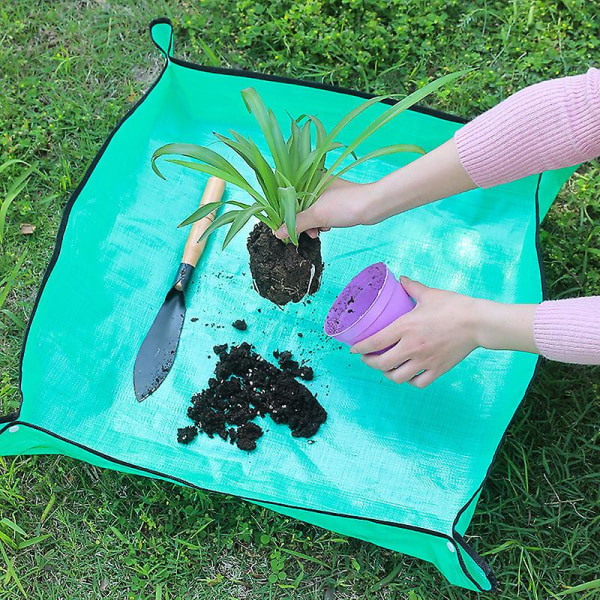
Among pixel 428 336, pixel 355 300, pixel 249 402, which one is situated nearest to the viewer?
pixel 428 336

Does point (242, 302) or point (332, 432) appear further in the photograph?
point (242, 302)

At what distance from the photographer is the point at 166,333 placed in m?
1.61

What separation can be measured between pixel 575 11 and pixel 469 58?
33cm

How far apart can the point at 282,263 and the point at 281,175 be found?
0.21 metres

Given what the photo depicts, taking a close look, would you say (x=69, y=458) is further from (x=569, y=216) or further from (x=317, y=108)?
(x=569, y=216)

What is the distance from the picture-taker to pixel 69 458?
1612 mm

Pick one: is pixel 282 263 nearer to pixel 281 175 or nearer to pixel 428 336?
pixel 281 175

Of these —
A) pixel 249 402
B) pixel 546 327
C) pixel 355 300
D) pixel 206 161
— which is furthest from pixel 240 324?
pixel 546 327

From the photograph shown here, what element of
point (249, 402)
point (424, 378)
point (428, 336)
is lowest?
point (249, 402)

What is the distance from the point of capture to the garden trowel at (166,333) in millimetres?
1585

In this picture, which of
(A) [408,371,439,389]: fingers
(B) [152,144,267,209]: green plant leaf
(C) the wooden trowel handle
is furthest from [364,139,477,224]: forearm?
(C) the wooden trowel handle

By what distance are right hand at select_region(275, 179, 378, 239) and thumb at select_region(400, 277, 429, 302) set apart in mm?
144

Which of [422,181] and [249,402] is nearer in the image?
[422,181]

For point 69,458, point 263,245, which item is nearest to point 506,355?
point 263,245
